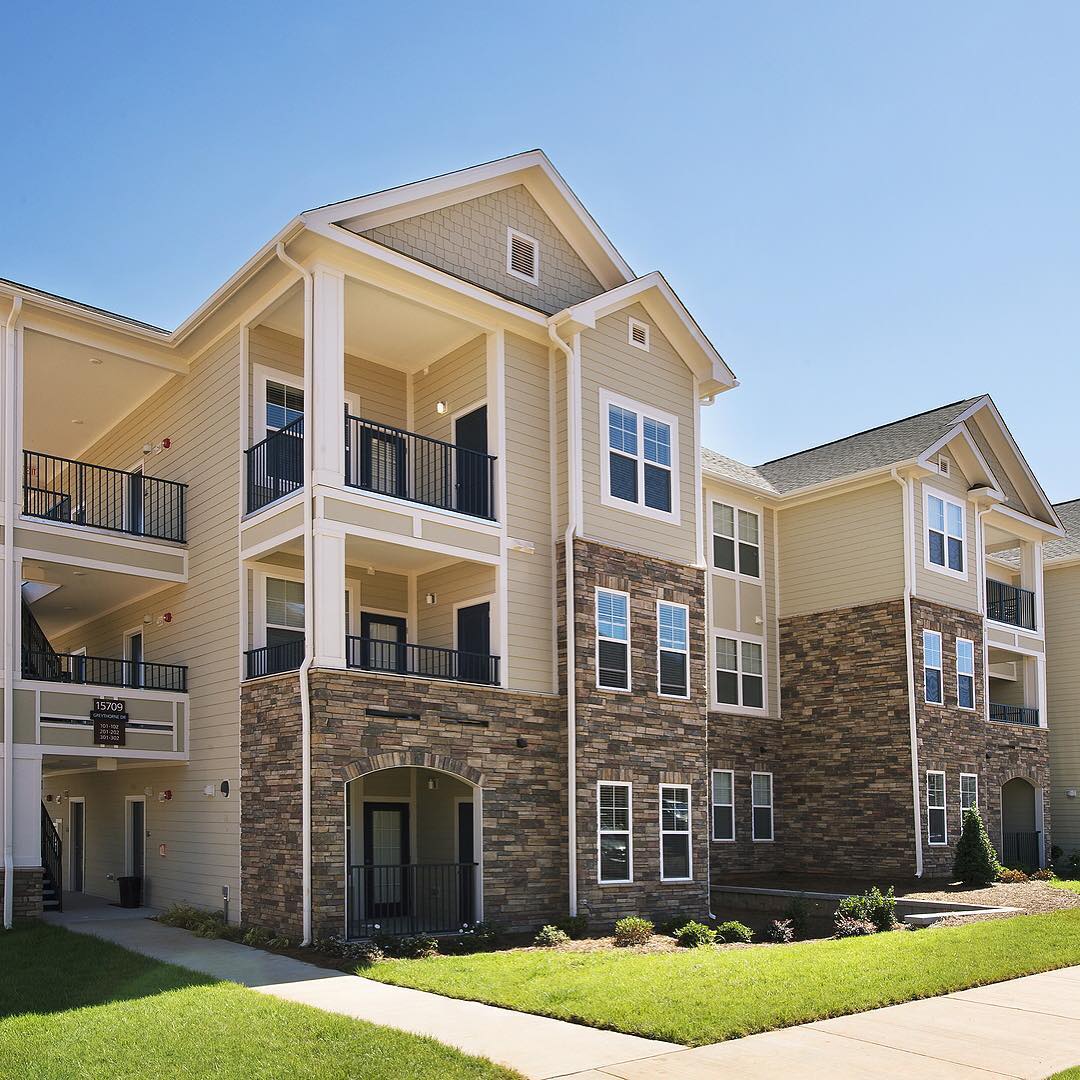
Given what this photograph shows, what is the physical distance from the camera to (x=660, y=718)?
62.6ft

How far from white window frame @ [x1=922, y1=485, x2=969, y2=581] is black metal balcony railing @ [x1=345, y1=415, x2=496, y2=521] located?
11.7m

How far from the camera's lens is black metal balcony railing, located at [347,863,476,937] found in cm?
1589

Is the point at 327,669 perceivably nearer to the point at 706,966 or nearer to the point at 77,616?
the point at 706,966

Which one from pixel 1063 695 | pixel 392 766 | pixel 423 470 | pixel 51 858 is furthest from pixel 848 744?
pixel 51 858

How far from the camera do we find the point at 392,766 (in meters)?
15.6

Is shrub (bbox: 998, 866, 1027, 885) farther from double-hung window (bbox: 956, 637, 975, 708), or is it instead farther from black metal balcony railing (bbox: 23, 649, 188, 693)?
black metal balcony railing (bbox: 23, 649, 188, 693)

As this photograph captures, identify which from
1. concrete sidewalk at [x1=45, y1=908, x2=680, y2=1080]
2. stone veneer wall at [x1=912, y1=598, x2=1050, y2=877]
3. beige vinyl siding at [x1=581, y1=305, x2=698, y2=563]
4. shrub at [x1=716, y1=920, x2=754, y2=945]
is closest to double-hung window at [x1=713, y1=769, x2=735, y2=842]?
stone veneer wall at [x1=912, y1=598, x2=1050, y2=877]

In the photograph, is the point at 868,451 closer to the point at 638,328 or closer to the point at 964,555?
the point at 964,555

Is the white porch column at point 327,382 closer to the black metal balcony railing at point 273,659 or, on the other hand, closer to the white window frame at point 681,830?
the black metal balcony railing at point 273,659

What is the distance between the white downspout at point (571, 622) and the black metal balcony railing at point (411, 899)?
161cm

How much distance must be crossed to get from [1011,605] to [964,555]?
15.1 feet

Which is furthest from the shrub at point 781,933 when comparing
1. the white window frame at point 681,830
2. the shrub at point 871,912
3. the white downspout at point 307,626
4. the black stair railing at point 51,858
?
the black stair railing at point 51,858

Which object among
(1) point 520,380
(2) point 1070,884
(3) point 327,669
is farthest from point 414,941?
Result: (2) point 1070,884

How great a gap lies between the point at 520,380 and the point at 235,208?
16.7 ft
